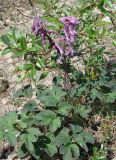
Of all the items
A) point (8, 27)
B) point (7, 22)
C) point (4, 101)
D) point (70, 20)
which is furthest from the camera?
point (7, 22)

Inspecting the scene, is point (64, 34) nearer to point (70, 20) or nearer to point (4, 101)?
point (70, 20)

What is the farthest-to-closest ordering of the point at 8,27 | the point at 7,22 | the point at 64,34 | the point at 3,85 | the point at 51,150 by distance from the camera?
the point at 7,22 < the point at 8,27 < the point at 3,85 < the point at 51,150 < the point at 64,34

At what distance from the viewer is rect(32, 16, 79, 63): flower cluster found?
284 cm

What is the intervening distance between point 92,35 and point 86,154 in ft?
3.12

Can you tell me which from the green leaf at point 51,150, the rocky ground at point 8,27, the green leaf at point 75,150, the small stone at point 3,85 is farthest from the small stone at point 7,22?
the green leaf at point 75,150

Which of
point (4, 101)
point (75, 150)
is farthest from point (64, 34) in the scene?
point (4, 101)

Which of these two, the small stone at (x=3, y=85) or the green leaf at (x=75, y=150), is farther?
the small stone at (x=3, y=85)

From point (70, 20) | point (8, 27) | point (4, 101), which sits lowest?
point (4, 101)

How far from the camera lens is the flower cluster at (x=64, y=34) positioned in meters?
2.84

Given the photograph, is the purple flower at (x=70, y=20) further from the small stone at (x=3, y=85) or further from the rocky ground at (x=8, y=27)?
the small stone at (x=3, y=85)

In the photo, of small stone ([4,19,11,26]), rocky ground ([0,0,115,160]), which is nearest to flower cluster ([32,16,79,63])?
rocky ground ([0,0,115,160])

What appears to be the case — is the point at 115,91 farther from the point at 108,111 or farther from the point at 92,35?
the point at 92,35

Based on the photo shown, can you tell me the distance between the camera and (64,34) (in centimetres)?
297

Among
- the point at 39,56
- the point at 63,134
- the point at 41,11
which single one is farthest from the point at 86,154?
the point at 41,11
